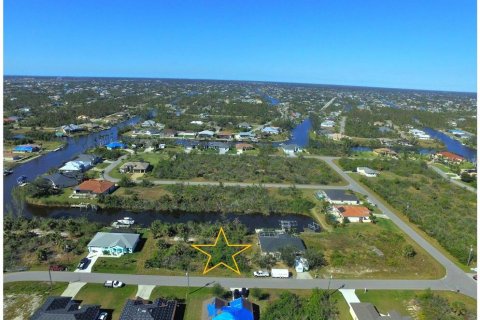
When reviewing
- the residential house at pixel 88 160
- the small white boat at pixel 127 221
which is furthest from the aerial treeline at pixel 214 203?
the residential house at pixel 88 160

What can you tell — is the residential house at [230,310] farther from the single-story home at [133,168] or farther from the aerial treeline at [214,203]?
the single-story home at [133,168]

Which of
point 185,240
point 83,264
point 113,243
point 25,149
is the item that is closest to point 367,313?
point 185,240

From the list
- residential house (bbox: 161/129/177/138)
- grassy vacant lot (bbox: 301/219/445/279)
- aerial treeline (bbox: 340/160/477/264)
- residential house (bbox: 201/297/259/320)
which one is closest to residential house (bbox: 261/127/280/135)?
residential house (bbox: 161/129/177/138)

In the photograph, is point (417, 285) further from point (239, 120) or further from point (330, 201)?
point (239, 120)

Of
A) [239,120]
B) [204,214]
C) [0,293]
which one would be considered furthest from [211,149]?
[0,293]

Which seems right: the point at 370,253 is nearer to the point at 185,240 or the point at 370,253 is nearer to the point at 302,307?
the point at 302,307
